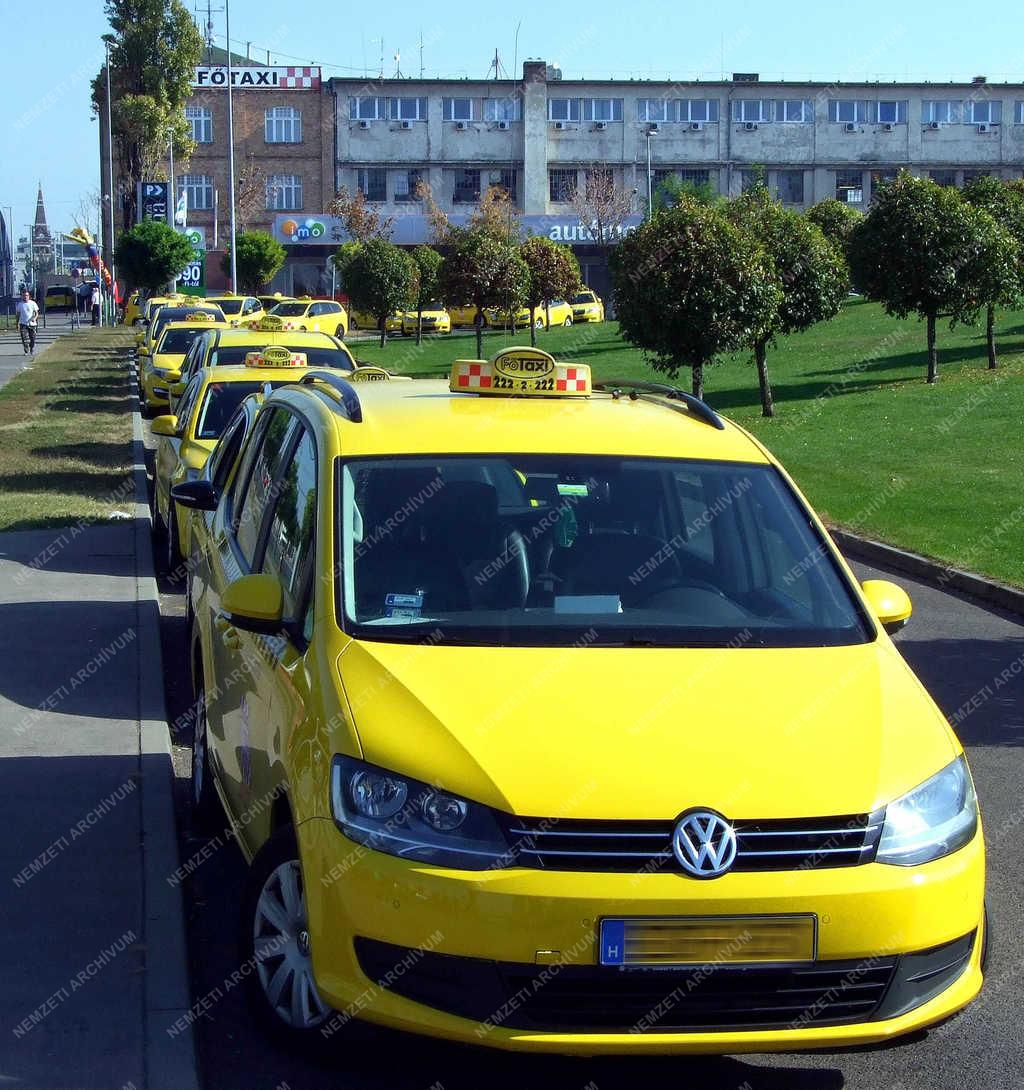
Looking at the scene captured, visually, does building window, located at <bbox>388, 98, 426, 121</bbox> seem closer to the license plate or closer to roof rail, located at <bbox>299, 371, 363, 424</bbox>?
roof rail, located at <bbox>299, 371, 363, 424</bbox>

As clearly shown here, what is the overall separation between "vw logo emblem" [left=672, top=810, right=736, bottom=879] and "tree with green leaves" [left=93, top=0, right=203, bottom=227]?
6688 centimetres

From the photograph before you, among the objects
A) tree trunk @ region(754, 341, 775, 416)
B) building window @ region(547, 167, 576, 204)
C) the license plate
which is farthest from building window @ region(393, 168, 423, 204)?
the license plate

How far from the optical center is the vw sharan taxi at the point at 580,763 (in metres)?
3.66

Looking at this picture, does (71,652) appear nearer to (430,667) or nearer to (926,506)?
(430,667)

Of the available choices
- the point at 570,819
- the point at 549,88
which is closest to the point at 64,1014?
the point at 570,819

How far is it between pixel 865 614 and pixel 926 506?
1062 centimetres

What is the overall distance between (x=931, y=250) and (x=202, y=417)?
1840 centimetres

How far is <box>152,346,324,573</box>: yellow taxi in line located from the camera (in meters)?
11.5

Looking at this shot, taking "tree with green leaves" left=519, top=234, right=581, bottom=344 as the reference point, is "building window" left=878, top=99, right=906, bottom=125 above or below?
above

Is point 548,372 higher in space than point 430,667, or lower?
higher

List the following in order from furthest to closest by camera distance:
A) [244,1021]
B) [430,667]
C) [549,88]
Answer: [549,88]
[244,1021]
[430,667]

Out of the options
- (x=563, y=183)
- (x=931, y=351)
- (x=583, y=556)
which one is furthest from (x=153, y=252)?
(x=583, y=556)

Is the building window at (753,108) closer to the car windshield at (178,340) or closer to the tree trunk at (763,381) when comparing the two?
the tree trunk at (763,381)

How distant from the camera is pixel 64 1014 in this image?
434cm
